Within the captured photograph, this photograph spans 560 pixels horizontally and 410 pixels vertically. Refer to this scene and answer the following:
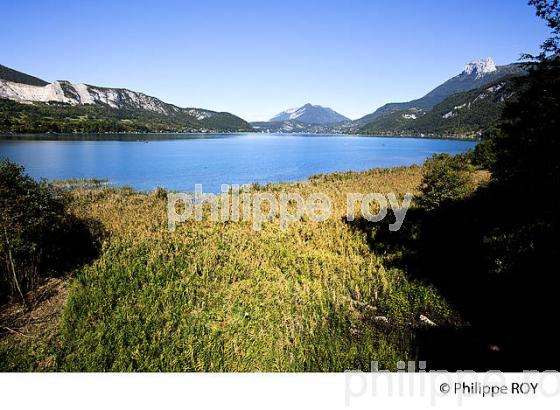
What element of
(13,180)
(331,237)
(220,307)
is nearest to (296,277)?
(220,307)

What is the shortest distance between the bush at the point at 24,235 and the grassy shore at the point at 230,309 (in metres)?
1.02

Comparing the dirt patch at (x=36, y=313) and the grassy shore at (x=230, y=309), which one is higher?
the grassy shore at (x=230, y=309)

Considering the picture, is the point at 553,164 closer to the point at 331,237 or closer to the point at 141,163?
the point at 331,237

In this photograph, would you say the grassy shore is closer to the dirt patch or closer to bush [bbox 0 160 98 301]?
the dirt patch

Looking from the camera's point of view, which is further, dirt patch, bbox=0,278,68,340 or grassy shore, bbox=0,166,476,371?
dirt patch, bbox=0,278,68,340

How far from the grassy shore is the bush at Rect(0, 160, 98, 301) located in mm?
1018

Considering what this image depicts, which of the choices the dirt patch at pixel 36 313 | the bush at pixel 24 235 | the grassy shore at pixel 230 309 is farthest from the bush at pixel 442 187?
the bush at pixel 24 235

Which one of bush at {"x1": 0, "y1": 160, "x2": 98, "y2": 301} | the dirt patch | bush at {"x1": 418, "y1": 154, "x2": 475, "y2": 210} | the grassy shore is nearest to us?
the grassy shore

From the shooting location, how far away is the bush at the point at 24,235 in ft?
28.2

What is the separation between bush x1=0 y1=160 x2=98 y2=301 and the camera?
8.59m

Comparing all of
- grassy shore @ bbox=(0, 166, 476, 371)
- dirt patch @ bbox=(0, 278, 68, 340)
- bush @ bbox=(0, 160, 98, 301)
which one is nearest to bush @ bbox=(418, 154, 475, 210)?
grassy shore @ bbox=(0, 166, 476, 371)

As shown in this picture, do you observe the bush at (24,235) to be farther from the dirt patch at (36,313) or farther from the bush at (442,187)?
the bush at (442,187)

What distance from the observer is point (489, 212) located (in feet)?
47.1
